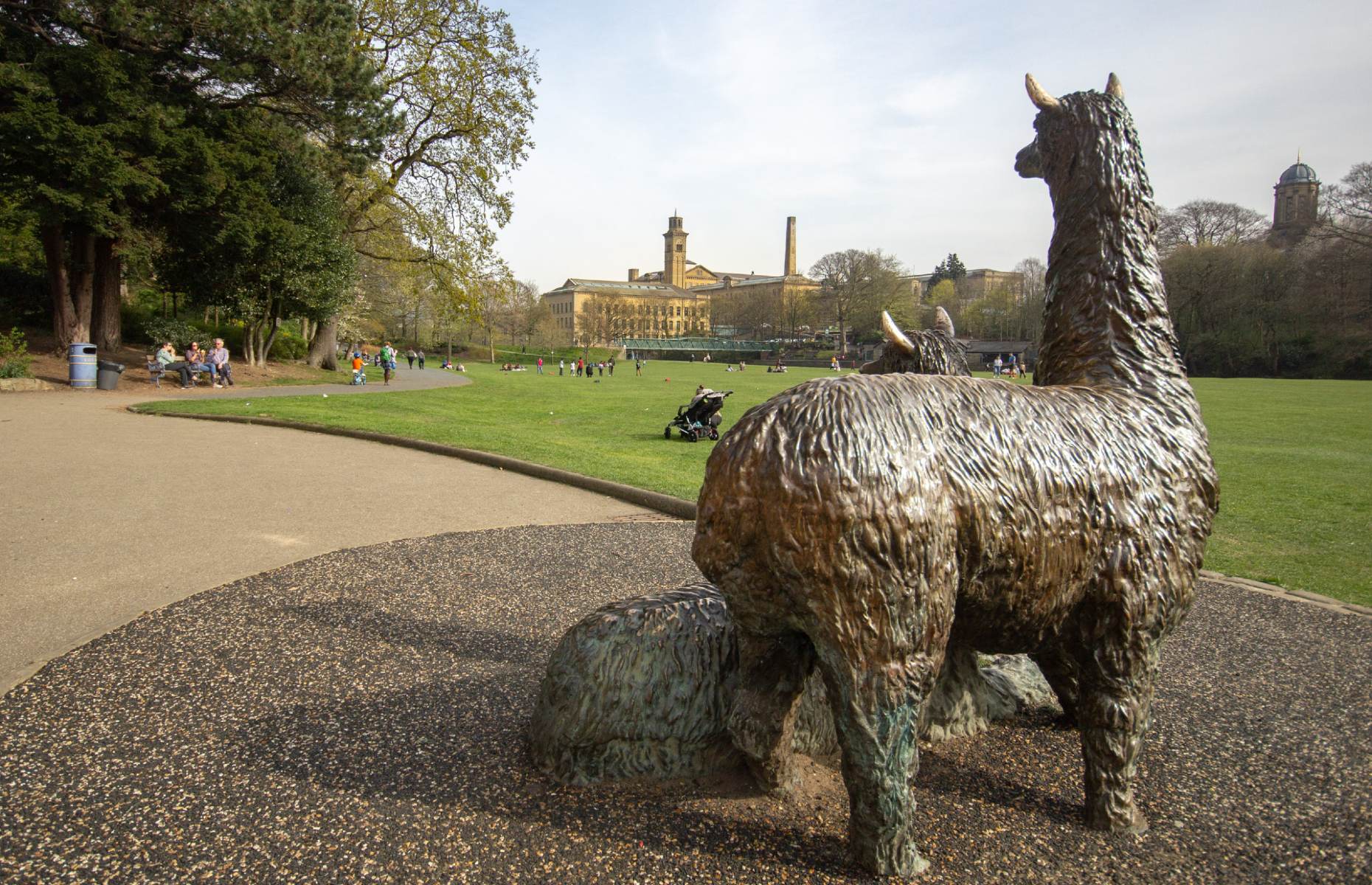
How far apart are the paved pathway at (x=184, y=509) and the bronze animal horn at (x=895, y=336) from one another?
16.5ft

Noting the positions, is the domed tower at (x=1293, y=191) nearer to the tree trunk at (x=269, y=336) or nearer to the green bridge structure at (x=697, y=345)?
the green bridge structure at (x=697, y=345)

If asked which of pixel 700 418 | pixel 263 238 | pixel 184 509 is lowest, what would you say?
pixel 184 509

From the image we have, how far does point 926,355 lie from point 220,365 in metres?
25.7

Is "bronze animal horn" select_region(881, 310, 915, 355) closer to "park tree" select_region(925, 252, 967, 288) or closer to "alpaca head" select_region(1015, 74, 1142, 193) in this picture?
"alpaca head" select_region(1015, 74, 1142, 193)

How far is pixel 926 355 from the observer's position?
367 centimetres

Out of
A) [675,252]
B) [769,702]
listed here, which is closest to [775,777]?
[769,702]

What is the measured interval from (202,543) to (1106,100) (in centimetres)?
786

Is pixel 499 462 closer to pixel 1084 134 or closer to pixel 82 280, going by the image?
pixel 1084 134

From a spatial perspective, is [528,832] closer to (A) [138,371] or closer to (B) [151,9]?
(B) [151,9]

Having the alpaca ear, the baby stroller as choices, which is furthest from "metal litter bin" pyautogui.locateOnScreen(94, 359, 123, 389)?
the alpaca ear

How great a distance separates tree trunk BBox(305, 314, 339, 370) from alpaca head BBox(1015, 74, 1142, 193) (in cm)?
3393

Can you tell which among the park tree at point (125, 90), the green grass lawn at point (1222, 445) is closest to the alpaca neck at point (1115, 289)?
the green grass lawn at point (1222, 445)

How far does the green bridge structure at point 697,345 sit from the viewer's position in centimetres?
9956

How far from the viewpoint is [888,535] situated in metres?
2.29
